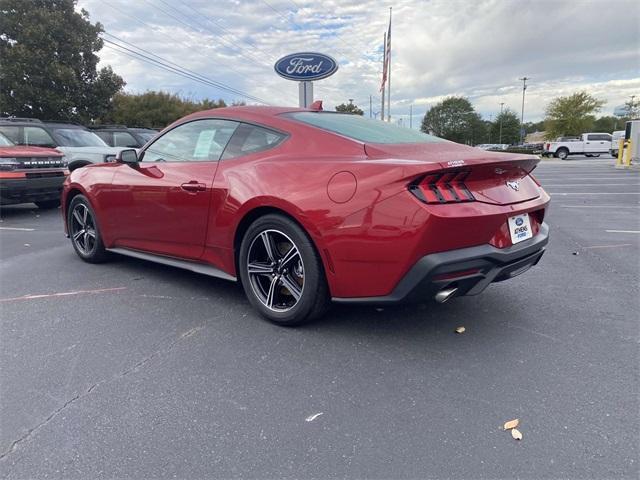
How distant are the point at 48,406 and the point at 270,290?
1.46 meters

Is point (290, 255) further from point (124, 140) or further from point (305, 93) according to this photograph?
point (124, 140)

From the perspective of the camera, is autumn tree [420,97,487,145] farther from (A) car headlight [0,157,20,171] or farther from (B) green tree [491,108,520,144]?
(A) car headlight [0,157,20,171]

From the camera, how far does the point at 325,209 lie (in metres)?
2.81

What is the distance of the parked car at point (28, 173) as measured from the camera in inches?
308

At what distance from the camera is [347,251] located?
2.76 m

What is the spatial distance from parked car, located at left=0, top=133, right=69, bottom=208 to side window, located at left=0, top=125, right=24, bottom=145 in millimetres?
192

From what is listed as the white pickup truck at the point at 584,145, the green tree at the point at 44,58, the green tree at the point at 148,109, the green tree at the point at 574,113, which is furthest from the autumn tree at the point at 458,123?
the green tree at the point at 44,58

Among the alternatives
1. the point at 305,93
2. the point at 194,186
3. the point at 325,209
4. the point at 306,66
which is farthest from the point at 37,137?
the point at 325,209

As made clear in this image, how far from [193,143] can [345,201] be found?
1.74 m

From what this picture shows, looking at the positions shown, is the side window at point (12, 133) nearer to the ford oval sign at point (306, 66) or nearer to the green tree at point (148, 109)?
the ford oval sign at point (306, 66)

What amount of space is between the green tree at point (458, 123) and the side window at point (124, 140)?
292ft

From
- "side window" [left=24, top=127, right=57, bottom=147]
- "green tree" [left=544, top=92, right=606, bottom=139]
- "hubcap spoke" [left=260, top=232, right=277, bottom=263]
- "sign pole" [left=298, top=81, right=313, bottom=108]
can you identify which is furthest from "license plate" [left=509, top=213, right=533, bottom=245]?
"green tree" [left=544, top=92, right=606, bottom=139]

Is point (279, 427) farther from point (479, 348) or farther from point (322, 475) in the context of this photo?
point (479, 348)

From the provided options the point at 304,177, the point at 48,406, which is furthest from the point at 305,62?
the point at 48,406
